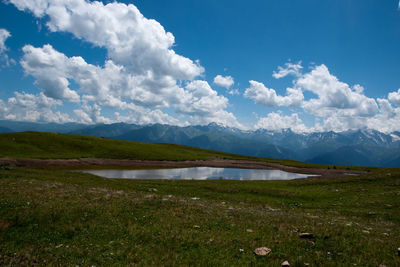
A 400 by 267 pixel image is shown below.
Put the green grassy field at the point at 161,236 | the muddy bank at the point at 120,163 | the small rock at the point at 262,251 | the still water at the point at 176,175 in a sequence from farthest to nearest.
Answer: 1. the muddy bank at the point at 120,163
2. the still water at the point at 176,175
3. the small rock at the point at 262,251
4. the green grassy field at the point at 161,236

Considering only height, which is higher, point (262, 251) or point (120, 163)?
point (262, 251)

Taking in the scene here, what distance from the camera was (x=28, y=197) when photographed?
62.4 ft

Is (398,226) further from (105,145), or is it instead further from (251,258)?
(105,145)

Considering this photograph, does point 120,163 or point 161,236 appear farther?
point 120,163

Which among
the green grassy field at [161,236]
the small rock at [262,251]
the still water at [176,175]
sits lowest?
the still water at [176,175]

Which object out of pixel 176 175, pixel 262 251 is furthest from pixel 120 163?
pixel 262 251

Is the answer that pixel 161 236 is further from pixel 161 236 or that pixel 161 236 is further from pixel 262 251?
pixel 262 251

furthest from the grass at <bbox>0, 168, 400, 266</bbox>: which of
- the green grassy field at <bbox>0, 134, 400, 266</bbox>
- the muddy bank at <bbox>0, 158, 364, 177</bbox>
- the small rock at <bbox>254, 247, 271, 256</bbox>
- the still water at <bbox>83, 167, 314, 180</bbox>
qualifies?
the muddy bank at <bbox>0, 158, 364, 177</bbox>

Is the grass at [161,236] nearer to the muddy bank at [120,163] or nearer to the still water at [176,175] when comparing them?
the still water at [176,175]

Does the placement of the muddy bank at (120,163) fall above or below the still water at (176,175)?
above

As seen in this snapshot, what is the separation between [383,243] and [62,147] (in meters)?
115

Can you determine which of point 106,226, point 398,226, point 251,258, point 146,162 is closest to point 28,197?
point 106,226

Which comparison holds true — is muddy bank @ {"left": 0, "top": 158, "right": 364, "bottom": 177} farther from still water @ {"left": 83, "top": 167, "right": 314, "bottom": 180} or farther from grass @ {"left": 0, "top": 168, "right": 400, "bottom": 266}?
grass @ {"left": 0, "top": 168, "right": 400, "bottom": 266}

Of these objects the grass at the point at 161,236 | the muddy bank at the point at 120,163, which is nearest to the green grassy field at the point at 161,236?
the grass at the point at 161,236
